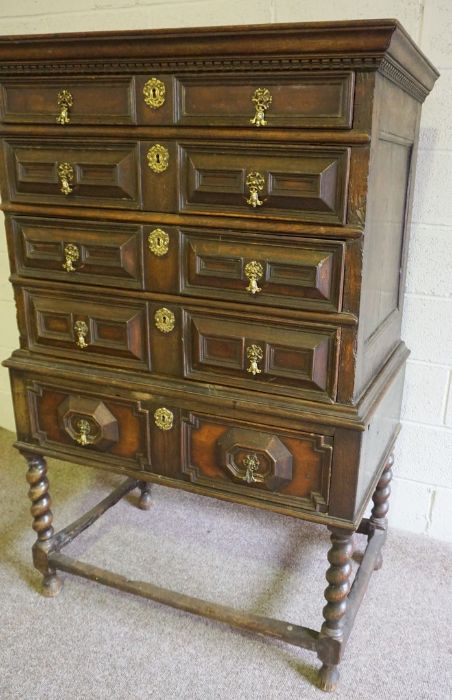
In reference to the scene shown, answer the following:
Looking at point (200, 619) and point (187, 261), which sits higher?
point (187, 261)

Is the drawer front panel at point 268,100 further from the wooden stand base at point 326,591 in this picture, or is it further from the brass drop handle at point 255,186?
the wooden stand base at point 326,591

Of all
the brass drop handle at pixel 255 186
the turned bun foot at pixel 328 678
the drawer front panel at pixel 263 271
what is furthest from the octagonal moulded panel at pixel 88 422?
the turned bun foot at pixel 328 678

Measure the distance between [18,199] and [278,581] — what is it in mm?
1333

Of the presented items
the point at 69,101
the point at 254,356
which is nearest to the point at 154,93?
the point at 69,101

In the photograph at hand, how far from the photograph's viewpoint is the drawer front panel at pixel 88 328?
5.08 feet

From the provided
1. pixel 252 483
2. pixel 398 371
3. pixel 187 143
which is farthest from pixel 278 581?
pixel 187 143

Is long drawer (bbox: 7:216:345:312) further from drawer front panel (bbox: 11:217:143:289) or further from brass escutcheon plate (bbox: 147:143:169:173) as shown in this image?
brass escutcheon plate (bbox: 147:143:169:173)

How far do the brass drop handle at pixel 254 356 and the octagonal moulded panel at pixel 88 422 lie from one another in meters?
0.43

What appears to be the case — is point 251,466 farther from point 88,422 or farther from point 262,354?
point 88,422

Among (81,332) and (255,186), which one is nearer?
(255,186)

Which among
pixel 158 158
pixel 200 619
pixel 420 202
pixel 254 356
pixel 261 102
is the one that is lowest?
pixel 200 619

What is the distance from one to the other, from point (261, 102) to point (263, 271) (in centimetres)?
34

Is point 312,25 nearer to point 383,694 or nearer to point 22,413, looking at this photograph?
point 22,413

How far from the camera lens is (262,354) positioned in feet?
4.65
